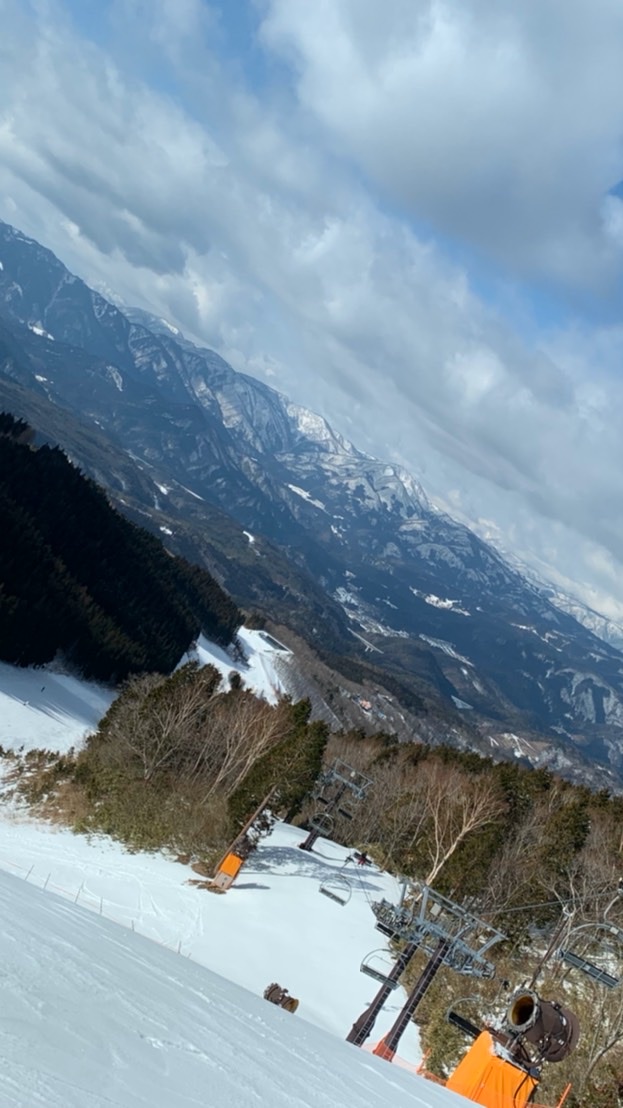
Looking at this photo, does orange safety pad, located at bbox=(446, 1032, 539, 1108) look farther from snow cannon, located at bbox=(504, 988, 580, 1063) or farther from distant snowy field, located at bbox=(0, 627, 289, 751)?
distant snowy field, located at bbox=(0, 627, 289, 751)

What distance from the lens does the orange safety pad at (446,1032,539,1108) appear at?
38.1ft

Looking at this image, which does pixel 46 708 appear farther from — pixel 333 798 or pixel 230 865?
pixel 230 865

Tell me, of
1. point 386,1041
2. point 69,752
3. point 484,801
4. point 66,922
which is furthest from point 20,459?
point 66,922

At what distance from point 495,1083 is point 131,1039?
33.0ft

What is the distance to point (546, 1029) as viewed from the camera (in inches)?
449

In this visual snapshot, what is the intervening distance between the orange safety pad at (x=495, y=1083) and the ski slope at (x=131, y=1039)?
3.89 metres

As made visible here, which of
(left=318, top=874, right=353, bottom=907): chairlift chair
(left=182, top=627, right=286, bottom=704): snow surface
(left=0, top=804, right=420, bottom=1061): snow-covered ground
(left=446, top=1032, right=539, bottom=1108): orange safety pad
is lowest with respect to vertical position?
(left=0, top=804, right=420, bottom=1061): snow-covered ground

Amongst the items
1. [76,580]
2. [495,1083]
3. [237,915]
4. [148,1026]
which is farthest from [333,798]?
[148,1026]

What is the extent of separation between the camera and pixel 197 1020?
6.02 meters

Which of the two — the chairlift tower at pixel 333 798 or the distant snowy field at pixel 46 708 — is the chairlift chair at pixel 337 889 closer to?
the chairlift tower at pixel 333 798

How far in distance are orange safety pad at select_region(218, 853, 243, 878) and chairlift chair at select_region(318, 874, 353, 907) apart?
4937mm

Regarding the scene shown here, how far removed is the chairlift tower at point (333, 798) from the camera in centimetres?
4103

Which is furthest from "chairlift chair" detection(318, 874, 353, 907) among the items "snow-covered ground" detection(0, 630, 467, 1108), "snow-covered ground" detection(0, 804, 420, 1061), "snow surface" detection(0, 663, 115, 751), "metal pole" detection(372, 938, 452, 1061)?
"snow surface" detection(0, 663, 115, 751)

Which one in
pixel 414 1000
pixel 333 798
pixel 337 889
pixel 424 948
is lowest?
pixel 337 889
